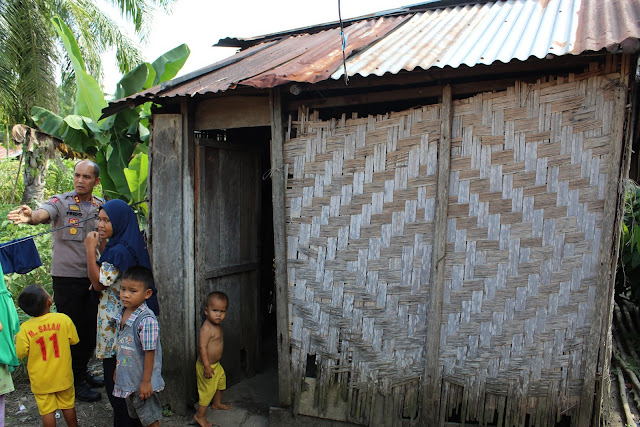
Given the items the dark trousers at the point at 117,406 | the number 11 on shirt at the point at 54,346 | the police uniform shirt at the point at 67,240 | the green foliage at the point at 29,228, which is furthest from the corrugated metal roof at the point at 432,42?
the green foliage at the point at 29,228

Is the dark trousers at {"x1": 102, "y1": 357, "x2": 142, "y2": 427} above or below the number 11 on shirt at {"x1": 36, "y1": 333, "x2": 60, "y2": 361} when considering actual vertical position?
below

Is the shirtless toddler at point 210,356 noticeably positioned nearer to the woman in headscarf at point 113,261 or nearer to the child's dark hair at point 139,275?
the woman in headscarf at point 113,261

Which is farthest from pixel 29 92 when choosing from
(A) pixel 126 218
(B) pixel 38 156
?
(A) pixel 126 218

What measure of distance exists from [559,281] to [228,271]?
2811 millimetres

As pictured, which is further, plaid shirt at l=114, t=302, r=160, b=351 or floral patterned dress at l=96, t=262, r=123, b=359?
floral patterned dress at l=96, t=262, r=123, b=359

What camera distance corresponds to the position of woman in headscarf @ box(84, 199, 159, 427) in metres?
3.22

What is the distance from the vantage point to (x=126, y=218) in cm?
326

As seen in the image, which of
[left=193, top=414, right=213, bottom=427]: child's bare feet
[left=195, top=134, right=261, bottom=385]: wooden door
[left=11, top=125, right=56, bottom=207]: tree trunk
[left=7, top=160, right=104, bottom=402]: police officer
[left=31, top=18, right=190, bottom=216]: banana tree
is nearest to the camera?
[left=193, top=414, right=213, bottom=427]: child's bare feet

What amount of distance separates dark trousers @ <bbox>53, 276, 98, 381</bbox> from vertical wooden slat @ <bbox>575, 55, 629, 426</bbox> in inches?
150

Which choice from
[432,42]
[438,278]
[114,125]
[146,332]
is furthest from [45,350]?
[432,42]

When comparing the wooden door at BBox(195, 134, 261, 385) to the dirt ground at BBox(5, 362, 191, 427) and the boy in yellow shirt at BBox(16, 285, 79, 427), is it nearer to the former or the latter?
the dirt ground at BBox(5, 362, 191, 427)

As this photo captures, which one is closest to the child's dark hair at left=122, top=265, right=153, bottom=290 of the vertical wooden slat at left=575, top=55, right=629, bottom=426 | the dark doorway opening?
the dark doorway opening

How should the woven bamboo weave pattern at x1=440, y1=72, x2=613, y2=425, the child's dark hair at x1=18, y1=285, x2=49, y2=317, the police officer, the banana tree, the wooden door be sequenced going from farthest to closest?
1. the banana tree
2. the wooden door
3. the police officer
4. the child's dark hair at x1=18, y1=285, x2=49, y2=317
5. the woven bamboo weave pattern at x1=440, y1=72, x2=613, y2=425

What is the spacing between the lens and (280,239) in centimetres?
374
